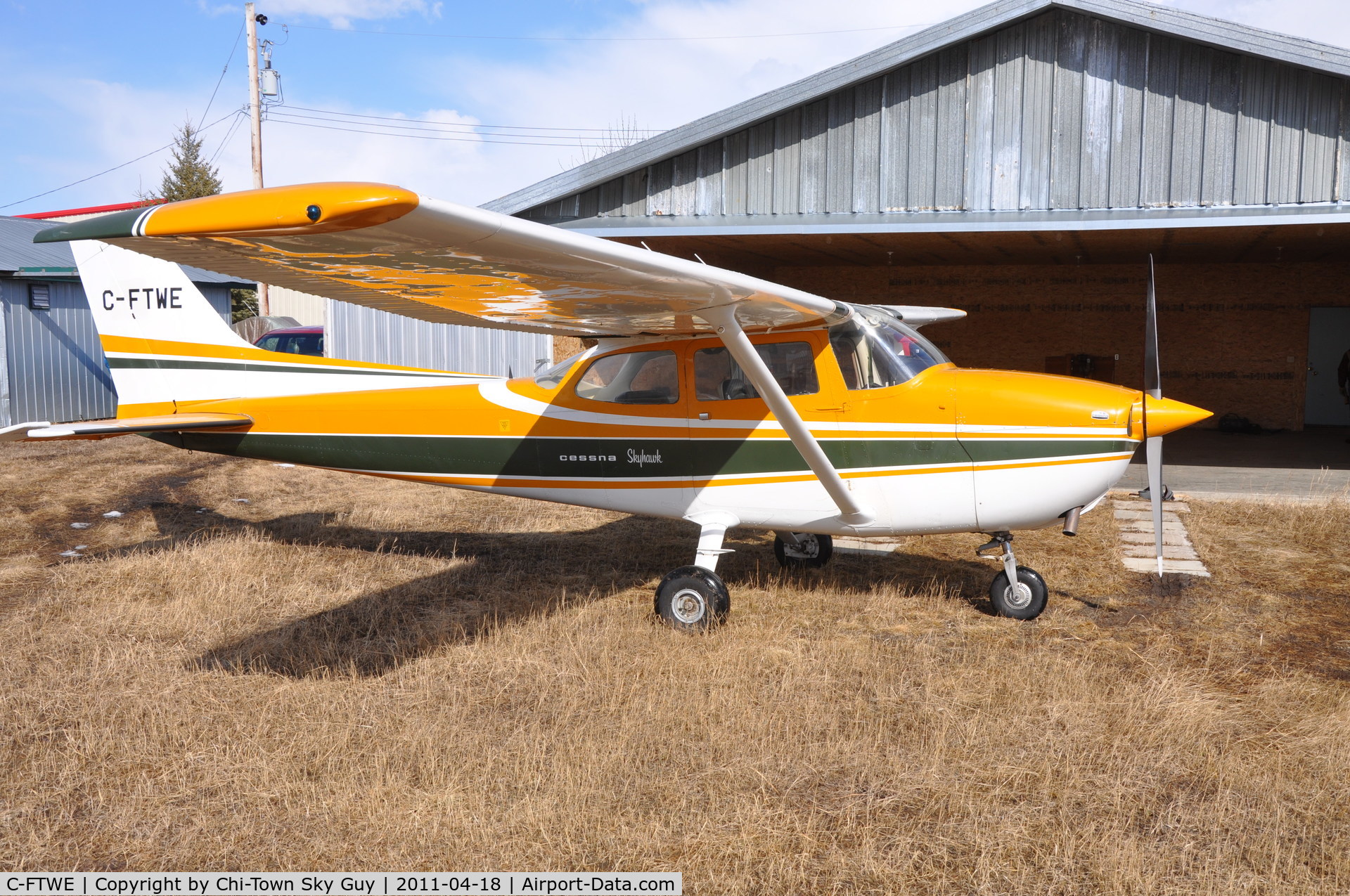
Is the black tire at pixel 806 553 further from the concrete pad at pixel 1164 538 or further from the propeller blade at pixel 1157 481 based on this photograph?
the concrete pad at pixel 1164 538

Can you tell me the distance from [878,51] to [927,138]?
128cm

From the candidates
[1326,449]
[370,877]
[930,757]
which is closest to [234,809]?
[370,877]

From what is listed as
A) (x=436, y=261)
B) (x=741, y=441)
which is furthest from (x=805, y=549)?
(x=436, y=261)

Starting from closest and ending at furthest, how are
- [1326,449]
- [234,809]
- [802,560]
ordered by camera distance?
1. [234,809]
2. [802,560]
3. [1326,449]

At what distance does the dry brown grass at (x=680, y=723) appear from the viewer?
3.49 m

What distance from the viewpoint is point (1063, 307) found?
68.8 ft

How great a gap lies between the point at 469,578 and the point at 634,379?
7.66 feet

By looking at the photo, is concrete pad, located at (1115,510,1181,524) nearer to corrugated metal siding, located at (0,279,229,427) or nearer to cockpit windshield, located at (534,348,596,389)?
cockpit windshield, located at (534,348,596,389)

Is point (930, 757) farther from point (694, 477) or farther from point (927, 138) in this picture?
point (927, 138)

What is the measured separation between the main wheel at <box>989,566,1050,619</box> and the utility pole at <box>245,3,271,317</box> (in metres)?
18.9

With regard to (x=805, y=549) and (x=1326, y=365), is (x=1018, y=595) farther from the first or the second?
(x=1326, y=365)

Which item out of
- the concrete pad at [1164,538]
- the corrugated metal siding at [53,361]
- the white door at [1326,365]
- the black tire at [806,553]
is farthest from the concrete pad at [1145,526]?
Result: the corrugated metal siding at [53,361]

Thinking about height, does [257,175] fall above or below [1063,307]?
above

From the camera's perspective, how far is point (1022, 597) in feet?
21.6
